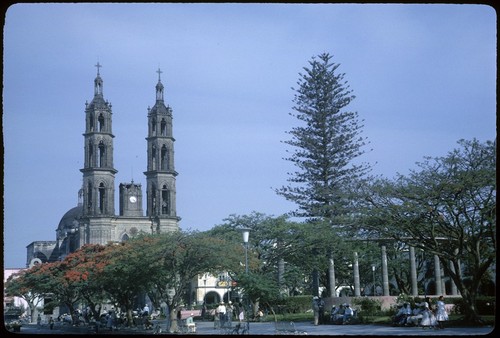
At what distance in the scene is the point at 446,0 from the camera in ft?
20.4

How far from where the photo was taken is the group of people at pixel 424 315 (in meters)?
18.6

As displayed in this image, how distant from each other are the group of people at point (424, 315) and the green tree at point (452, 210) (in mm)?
1043

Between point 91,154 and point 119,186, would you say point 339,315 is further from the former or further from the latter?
point 119,186

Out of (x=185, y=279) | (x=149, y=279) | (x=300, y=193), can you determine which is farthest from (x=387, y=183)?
(x=300, y=193)

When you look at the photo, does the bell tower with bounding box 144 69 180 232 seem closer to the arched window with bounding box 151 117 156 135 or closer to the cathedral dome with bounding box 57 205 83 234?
the arched window with bounding box 151 117 156 135

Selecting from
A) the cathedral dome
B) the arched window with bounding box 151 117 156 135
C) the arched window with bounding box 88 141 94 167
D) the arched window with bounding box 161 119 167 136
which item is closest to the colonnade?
the arched window with bounding box 88 141 94 167

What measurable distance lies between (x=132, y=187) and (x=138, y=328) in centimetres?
3804

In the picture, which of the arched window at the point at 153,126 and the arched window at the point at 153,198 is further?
the arched window at the point at 153,126

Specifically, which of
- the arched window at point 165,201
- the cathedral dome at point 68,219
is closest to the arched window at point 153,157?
the arched window at point 165,201

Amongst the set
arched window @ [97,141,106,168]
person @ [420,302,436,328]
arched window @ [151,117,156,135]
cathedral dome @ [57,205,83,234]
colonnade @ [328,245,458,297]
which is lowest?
person @ [420,302,436,328]

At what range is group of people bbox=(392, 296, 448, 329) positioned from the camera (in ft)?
61.0

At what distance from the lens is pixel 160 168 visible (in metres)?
62.0

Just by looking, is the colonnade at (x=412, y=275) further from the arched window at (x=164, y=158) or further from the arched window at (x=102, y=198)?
the arched window at (x=164, y=158)

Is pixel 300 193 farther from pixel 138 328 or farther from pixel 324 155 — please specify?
pixel 138 328
